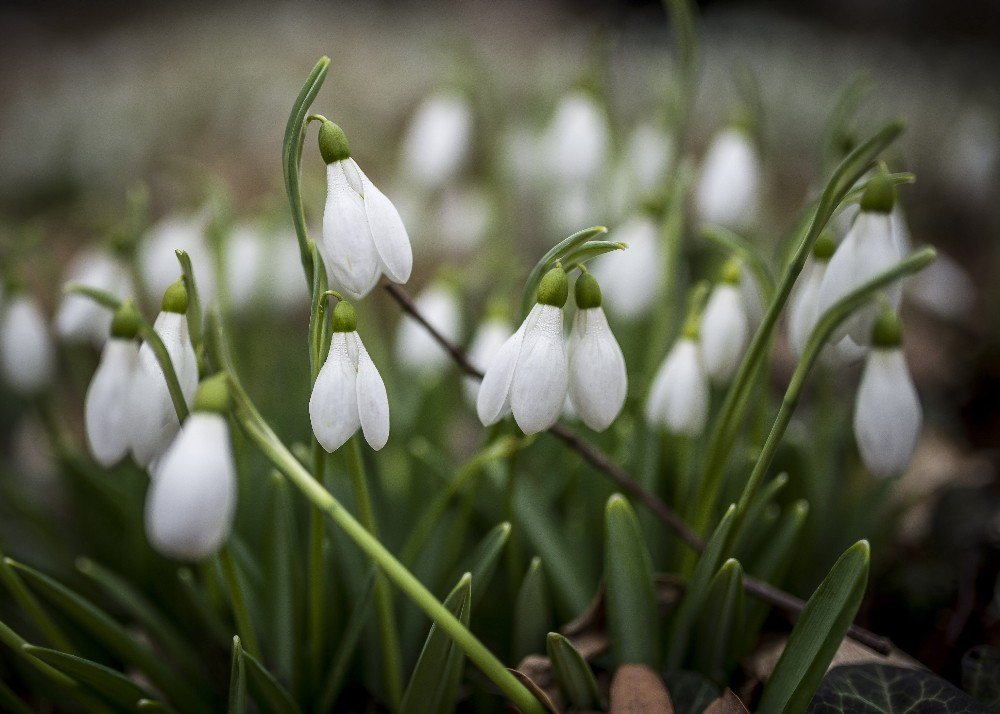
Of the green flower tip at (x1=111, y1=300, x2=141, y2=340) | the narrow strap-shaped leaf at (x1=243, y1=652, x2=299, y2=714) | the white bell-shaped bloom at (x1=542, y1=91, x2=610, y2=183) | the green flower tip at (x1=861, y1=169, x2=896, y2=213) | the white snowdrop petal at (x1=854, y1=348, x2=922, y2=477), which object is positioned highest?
the white bell-shaped bloom at (x1=542, y1=91, x2=610, y2=183)

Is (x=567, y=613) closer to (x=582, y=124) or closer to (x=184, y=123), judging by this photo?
(x=582, y=124)

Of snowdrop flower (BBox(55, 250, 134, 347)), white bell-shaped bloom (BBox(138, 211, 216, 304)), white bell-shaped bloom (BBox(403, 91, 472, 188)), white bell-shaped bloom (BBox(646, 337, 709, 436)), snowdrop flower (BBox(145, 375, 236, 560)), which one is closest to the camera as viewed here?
snowdrop flower (BBox(145, 375, 236, 560))

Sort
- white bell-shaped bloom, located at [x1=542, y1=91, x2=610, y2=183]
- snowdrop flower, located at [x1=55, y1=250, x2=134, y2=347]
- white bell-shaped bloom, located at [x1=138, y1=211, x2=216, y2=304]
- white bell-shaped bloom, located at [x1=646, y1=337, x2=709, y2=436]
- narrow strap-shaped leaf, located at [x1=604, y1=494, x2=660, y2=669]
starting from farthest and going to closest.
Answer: white bell-shaped bloom, located at [x1=542, y1=91, x2=610, y2=183]
white bell-shaped bloom, located at [x1=138, y1=211, x2=216, y2=304]
snowdrop flower, located at [x1=55, y1=250, x2=134, y2=347]
white bell-shaped bloom, located at [x1=646, y1=337, x2=709, y2=436]
narrow strap-shaped leaf, located at [x1=604, y1=494, x2=660, y2=669]

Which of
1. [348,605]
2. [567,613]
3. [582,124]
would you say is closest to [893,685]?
[567,613]

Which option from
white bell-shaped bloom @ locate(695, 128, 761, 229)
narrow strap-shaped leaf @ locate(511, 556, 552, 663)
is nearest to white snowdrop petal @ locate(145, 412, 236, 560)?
narrow strap-shaped leaf @ locate(511, 556, 552, 663)

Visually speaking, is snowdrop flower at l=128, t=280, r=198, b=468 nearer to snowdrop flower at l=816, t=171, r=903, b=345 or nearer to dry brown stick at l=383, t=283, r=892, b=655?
dry brown stick at l=383, t=283, r=892, b=655

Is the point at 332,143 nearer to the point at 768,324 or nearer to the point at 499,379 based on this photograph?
the point at 499,379

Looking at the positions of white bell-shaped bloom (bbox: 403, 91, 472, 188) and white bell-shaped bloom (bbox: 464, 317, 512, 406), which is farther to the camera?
white bell-shaped bloom (bbox: 403, 91, 472, 188)
